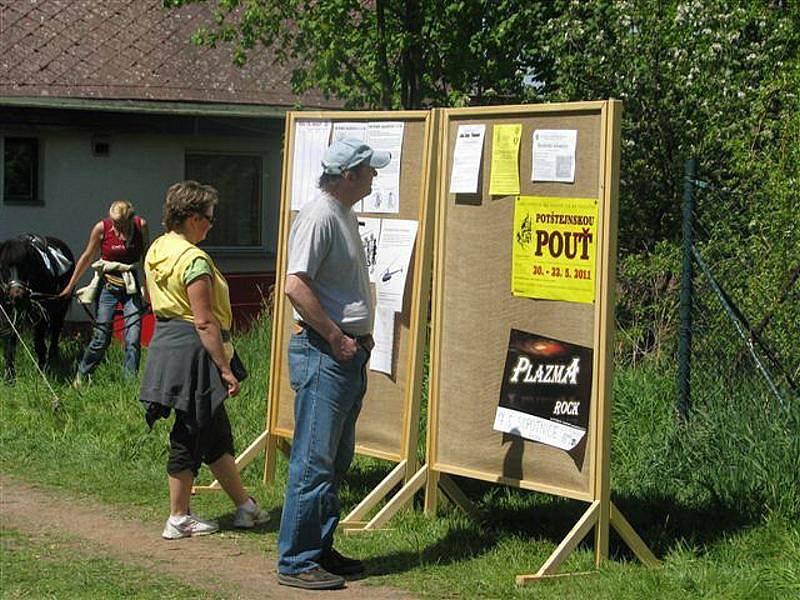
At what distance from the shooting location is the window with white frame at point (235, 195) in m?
18.8

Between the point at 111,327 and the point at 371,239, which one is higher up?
the point at 371,239

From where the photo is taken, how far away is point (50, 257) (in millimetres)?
12992

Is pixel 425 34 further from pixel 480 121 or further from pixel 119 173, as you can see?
pixel 480 121

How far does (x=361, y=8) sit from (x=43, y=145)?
4.66 meters

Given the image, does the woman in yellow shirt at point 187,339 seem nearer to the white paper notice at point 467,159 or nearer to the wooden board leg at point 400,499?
the wooden board leg at point 400,499

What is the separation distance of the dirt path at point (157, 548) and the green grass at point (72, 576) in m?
0.11

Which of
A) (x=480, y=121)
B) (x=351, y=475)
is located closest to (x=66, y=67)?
(x=351, y=475)

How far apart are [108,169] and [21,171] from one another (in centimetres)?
105

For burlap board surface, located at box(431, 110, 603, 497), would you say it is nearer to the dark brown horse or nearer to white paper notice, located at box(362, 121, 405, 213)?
white paper notice, located at box(362, 121, 405, 213)

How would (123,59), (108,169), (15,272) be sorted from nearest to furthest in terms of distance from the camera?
(15,272)
(108,169)
(123,59)

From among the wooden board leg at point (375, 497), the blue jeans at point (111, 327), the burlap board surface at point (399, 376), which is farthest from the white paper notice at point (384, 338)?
the blue jeans at point (111, 327)

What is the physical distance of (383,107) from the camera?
1580 cm

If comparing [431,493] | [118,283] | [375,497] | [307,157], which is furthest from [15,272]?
[431,493]

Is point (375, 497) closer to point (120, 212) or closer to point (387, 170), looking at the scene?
point (387, 170)
